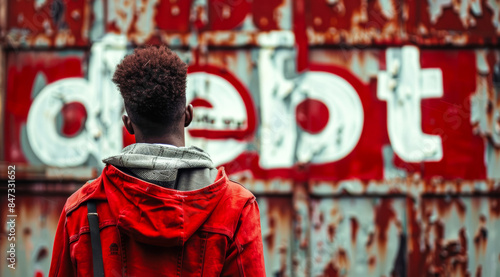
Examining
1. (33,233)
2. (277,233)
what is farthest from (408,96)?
(33,233)

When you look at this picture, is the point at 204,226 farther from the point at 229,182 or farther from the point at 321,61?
the point at 321,61

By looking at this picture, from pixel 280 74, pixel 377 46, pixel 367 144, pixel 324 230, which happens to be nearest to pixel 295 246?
pixel 324 230

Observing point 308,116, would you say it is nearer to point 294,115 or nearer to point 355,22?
point 294,115

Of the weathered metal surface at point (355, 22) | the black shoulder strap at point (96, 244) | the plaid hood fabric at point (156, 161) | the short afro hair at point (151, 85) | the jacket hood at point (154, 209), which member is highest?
the weathered metal surface at point (355, 22)

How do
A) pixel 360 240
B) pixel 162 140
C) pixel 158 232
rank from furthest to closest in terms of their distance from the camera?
pixel 360 240 → pixel 162 140 → pixel 158 232

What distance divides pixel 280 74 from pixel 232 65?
0.32 m

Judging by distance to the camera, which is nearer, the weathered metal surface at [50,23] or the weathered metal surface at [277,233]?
the weathered metal surface at [277,233]

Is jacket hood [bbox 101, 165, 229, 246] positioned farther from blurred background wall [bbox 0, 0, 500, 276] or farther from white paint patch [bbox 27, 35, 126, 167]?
white paint patch [bbox 27, 35, 126, 167]

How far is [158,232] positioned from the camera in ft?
3.69

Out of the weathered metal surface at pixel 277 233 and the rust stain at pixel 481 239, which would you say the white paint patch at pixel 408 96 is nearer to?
the rust stain at pixel 481 239

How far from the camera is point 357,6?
9.69ft

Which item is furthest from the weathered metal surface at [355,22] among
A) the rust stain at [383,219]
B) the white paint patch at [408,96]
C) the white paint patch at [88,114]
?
the white paint patch at [88,114]

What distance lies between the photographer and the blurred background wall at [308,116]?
2.85 meters

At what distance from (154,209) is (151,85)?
Answer: 33 cm
